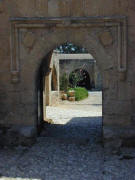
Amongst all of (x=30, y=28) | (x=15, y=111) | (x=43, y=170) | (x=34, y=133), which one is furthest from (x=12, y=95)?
(x=43, y=170)

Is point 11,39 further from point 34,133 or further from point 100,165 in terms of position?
point 100,165

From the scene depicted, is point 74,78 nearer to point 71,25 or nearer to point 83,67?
point 83,67

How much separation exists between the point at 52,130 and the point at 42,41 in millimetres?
2723

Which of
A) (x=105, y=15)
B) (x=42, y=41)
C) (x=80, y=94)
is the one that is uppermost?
(x=105, y=15)

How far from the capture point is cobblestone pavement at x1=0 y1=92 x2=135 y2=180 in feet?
15.4

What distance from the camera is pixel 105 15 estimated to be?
6137 millimetres

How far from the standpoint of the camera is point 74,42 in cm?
625

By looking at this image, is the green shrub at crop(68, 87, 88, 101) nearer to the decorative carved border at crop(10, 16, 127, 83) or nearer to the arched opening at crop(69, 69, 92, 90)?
the arched opening at crop(69, 69, 92, 90)

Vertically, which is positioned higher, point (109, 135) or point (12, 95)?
point (12, 95)

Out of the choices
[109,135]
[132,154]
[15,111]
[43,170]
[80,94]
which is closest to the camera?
[43,170]

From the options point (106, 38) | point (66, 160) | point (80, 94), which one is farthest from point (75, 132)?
point (80, 94)

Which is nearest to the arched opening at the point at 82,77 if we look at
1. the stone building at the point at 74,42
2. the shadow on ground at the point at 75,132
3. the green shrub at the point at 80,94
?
the green shrub at the point at 80,94

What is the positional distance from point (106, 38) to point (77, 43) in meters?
0.62

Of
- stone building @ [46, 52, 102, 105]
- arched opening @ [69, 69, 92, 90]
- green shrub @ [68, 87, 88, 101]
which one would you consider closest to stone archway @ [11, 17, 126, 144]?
green shrub @ [68, 87, 88, 101]
